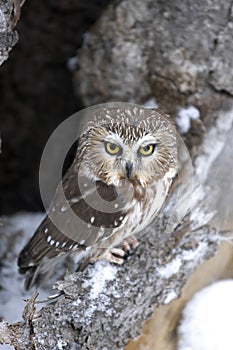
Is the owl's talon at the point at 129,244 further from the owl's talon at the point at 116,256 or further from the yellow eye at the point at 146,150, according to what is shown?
the yellow eye at the point at 146,150

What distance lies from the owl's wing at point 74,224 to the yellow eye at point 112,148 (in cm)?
19

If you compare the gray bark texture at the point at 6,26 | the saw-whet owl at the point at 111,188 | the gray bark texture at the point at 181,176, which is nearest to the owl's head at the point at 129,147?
the saw-whet owl at the point at 111,188

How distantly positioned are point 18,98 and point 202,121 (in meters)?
1.96

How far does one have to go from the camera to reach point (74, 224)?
3.17 metres

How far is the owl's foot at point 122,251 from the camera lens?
10.3ft

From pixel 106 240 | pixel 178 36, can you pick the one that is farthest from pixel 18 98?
pixel 106 240

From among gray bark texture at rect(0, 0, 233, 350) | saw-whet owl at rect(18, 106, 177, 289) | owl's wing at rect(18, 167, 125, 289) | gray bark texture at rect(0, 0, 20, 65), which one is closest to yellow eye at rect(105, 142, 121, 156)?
saw-whet owl at rect(18, 106, 177, 289)

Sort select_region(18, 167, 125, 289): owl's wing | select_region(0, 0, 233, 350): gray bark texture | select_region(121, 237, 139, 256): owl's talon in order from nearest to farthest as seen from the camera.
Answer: select_region(0, 0, 233, 350): gray bark texture < select_region(18, 167, 125, 289): owl's wing < select_region(121, 237, 139, 256): owl's talon

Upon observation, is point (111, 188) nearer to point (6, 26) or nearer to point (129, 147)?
point (129, 147)

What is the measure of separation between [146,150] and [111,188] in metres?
0.25

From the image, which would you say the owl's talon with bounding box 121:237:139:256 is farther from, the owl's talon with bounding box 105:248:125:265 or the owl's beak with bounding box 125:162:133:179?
the owl's beak with bounding box 125:162:133:179

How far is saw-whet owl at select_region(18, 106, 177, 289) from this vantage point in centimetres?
294

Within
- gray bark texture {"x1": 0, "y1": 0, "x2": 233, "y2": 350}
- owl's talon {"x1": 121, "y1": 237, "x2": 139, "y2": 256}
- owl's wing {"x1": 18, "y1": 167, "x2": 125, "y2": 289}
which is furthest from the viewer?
owl's talon {"x1": 121, "y1": 237, "x2": 139, "y2": 256}

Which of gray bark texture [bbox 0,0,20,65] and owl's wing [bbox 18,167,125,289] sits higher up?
gray bark texture [bbox 0,0,20,65]
